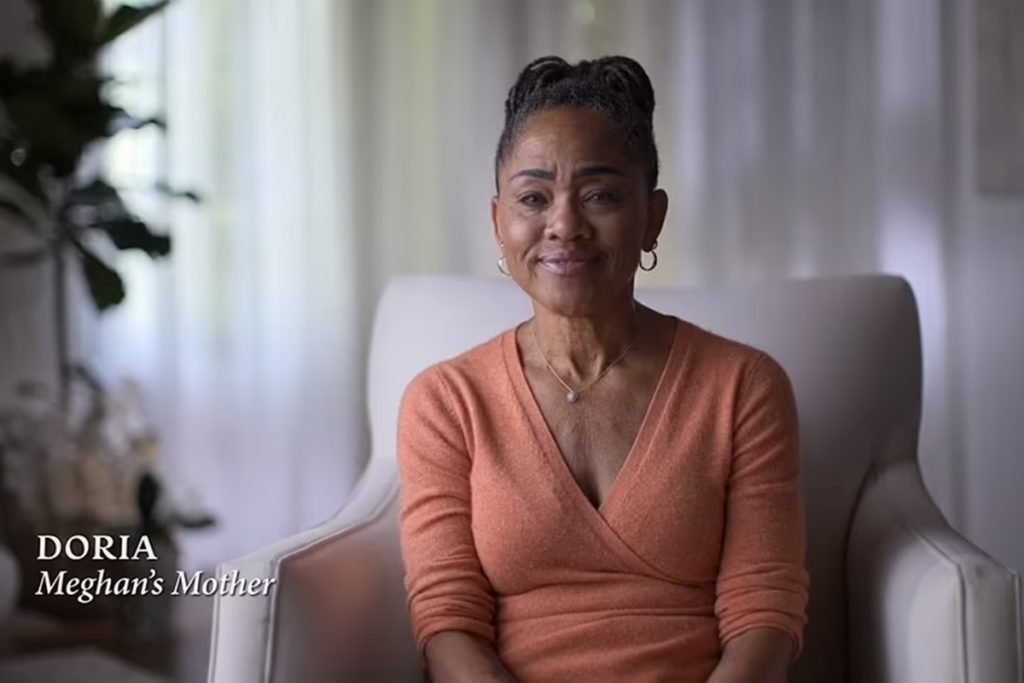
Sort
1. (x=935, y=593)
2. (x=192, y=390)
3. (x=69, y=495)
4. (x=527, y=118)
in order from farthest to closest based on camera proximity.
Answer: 1. (x=192, y=390)
2. (x=69, y=495)
3. (x=527, y=118)
4. (x=935, y=593)

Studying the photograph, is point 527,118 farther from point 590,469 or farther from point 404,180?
point 404,180

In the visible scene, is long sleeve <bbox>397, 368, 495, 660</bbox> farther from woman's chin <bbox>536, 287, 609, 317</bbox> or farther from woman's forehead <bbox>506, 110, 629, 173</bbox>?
woman's forehead <bbox>506, 110, 629, 173</bbox>

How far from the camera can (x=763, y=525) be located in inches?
51.2

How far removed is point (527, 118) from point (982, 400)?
1489mm

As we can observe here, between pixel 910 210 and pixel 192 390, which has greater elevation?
pixel 910 210

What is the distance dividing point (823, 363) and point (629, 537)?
466mm

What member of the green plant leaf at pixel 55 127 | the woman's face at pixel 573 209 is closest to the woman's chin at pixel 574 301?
the woman's face at pixel 573 209

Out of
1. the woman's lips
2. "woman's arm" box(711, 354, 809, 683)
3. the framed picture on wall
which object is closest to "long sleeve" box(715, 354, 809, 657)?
"woman's arm" box(711, 354, 809, 683)

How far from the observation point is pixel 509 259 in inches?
52.7

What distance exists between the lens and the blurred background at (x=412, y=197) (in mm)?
2449

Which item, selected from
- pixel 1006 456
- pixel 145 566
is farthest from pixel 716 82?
pixel 145 566

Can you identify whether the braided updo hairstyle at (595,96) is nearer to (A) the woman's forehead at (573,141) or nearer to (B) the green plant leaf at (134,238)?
(A) the woman's forehead at (573,141)

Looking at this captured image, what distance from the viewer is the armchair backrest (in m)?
1.56

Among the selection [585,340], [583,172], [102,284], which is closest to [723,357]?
[585,340]
